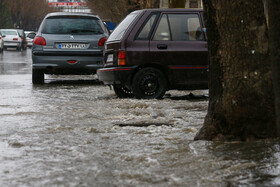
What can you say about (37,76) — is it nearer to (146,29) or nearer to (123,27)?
(123,27)

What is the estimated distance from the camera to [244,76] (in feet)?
21.2

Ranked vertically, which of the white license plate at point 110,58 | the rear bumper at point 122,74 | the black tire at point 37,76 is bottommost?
the black tire at point 37,76

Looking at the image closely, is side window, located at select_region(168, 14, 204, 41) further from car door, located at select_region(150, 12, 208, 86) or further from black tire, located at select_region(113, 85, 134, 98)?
black tire, located at select_region(113, 85, 134, 98)

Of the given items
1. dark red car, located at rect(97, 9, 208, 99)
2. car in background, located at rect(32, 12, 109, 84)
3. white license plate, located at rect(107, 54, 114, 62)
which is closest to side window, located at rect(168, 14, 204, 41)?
dark red car, located at rect(97, 9, 208, 99)

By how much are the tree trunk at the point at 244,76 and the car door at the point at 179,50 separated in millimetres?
4964

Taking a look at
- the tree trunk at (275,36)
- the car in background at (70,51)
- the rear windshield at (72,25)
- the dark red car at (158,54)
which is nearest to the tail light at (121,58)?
the dark red car at (158,54)

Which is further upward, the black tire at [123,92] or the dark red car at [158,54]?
the dark red car at [158,54]

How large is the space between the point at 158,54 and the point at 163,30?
0.42 meters

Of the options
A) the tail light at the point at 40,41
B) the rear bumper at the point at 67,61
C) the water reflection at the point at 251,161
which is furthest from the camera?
the tail light at the point at 40,41

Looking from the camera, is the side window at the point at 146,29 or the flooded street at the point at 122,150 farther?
the side window at the point at 146,29

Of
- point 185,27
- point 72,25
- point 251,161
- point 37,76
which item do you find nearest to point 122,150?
point 251,161

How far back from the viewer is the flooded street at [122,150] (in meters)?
4.85

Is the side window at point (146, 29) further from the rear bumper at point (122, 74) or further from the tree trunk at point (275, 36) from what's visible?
the tree trunk at point (275, 36)

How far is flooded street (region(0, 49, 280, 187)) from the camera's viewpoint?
4848 millimetres
